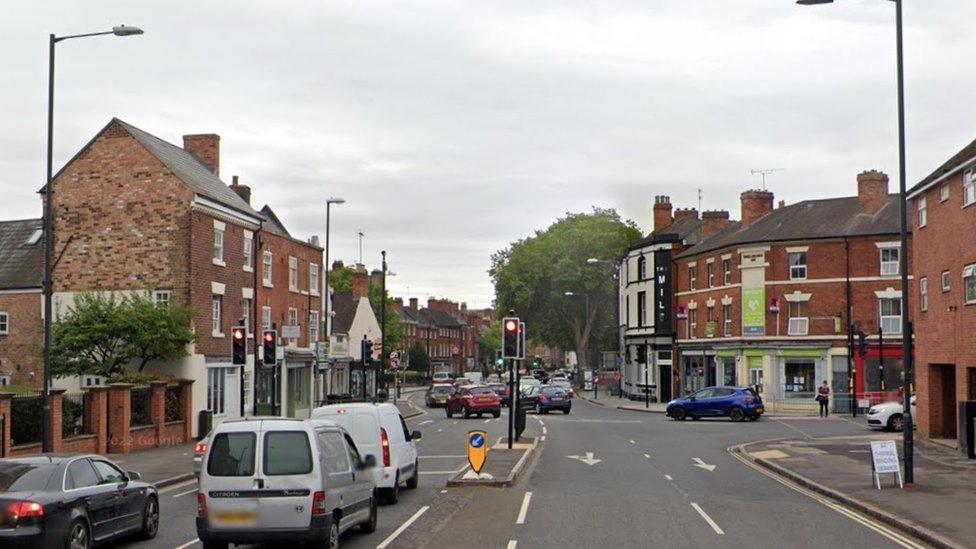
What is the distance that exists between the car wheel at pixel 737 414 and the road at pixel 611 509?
47.2 feet

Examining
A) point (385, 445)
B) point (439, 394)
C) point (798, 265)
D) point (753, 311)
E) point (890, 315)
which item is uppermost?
point (798, 265)

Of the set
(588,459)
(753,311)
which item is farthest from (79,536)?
(753,311)

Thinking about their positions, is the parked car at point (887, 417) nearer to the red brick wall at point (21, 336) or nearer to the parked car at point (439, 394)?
the parked car at point (439, 394)

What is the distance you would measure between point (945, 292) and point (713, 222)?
40091 millimetres

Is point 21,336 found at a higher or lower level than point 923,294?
lower

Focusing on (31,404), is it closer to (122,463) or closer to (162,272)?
(122,463)

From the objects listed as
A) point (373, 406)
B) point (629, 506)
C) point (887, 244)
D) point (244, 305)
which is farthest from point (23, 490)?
point (887, 244)

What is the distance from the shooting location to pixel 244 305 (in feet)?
147

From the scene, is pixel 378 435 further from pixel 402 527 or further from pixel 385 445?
pixel 402 527

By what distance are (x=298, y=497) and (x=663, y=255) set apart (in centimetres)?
6068

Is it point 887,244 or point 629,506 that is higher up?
point 887,244

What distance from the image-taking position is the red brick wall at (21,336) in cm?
4191

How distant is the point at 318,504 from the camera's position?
13195 mm

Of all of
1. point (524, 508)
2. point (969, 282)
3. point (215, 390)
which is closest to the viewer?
point (524, 508)
